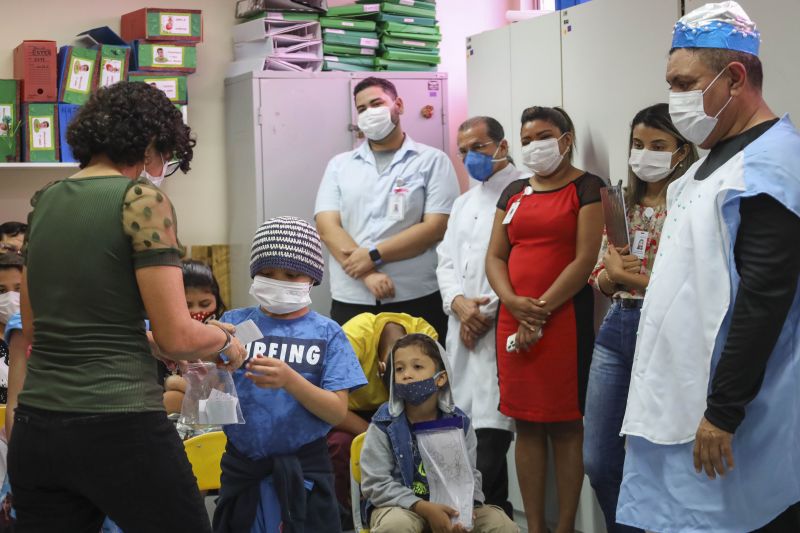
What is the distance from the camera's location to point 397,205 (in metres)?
4.79

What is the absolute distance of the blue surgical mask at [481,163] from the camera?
14.2 ft

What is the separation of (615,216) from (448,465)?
38.6 inches

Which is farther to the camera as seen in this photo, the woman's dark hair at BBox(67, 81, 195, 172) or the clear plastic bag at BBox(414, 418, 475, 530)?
the clear plastic bag at BBox(414, 418, 475, 530)

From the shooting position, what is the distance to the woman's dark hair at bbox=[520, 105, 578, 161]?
3.97m

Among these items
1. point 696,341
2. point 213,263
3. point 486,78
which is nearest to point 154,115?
point 696,341

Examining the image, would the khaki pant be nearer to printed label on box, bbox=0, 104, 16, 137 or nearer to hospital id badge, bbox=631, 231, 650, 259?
hospital id badge, bbox=631, 231, 650, 259

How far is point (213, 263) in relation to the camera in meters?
5.89

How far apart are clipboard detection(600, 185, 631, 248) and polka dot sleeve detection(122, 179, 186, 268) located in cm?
158

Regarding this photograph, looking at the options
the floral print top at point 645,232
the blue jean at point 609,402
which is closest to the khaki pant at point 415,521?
the blue jean at point 609,402

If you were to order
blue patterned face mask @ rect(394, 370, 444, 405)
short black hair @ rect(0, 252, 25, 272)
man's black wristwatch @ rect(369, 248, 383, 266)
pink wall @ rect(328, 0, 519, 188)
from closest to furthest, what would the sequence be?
blue patterned face mask @ rect(394, 370, 444, 405) < short black hair @ rect(0, 252, 25, 272) < man's black wristwatch @ rect(369, 248, 383, 266) < pink wall @ rect(328, 0, 519, 188)

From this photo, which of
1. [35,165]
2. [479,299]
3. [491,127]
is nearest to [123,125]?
[479,299]

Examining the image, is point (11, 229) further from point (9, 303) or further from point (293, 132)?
point (293, 132)

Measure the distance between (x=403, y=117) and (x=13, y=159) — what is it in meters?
2.05

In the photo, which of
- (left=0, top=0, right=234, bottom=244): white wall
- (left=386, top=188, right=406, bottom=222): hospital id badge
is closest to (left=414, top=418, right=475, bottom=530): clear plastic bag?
(left=386, top=188, right=406, bottom=222): hospital id badge
